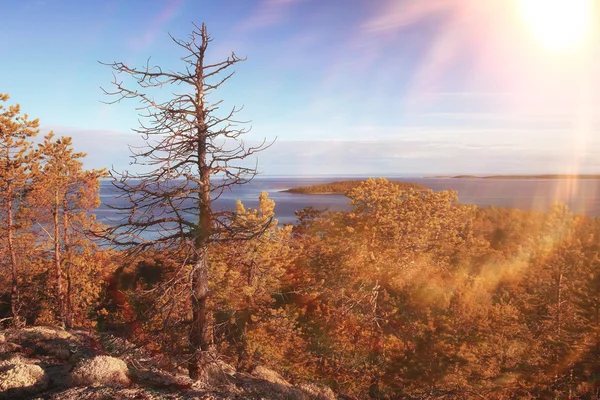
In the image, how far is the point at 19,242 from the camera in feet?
67.9

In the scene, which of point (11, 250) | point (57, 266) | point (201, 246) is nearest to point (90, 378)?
point (201, 246)

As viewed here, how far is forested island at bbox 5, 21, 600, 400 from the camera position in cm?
945

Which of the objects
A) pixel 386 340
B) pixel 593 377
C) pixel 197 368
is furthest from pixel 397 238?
pixel 197 368

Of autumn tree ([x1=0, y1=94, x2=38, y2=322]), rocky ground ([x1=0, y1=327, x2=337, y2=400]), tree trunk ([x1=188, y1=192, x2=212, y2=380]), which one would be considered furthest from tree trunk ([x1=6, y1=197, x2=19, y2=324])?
tree trunk ([x1=188, y1=192, x2=212, y2=380])

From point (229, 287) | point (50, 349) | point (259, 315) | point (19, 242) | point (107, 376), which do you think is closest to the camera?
point (107, 376)

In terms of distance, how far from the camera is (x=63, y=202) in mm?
21078

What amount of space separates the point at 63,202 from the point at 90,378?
1659 centimetres

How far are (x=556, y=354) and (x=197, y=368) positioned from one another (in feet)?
76.9

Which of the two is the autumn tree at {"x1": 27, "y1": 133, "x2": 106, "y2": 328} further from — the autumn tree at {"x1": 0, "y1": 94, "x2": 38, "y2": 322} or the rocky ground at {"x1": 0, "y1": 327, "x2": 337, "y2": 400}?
the rocky ground at {"x1": 0, "y1": 327, "x2": 337, "y2": 400}

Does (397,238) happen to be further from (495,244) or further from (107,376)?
(495,244)

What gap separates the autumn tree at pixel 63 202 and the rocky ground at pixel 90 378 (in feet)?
33.5

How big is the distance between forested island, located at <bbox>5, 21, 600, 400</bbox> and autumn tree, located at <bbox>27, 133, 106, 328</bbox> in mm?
94

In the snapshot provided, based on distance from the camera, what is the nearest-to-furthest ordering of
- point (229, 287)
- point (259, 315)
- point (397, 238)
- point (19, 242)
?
point (19, 242) < point (229, 287) < point (259, 315) < point (397, 238)

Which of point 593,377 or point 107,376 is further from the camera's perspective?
point 593,377
